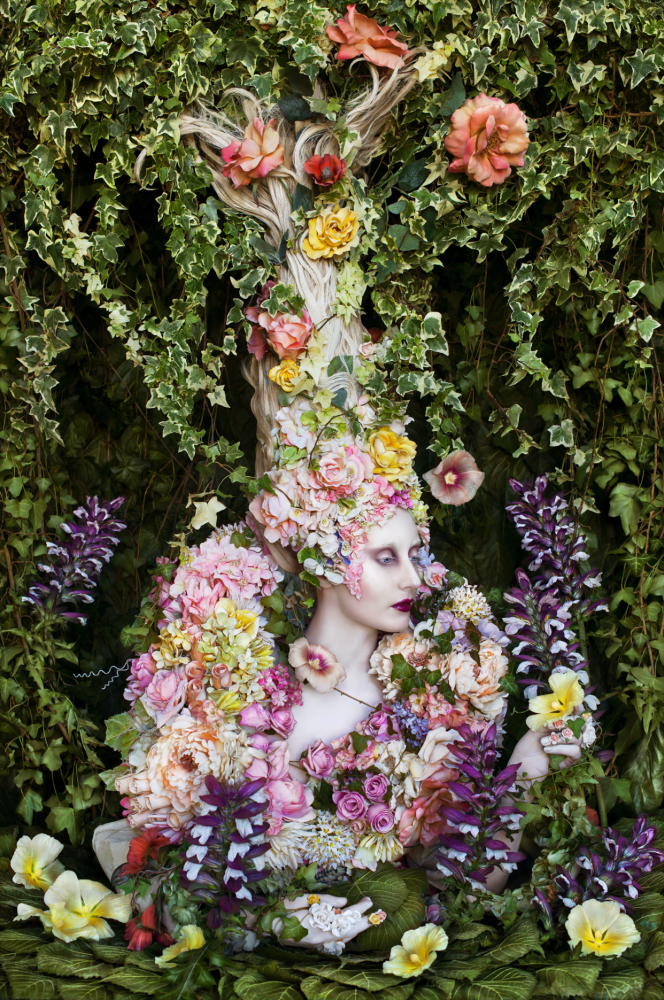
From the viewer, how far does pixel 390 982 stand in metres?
1.71

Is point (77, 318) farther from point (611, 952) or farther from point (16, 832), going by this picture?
point (611, 952)

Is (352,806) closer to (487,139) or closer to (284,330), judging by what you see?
(284,330)

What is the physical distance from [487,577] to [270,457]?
38.5 inches

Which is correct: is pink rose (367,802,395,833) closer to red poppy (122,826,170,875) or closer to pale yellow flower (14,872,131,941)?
red poppy (122,826,170,875)

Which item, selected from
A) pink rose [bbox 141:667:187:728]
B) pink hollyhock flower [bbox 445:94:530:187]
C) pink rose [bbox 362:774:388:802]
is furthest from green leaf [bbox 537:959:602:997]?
pink hollyhock flower [bbox 445:94:530:187]

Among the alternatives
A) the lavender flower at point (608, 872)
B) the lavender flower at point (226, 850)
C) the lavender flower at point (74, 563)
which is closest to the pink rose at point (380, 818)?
the lavender flower at point (226, 850)

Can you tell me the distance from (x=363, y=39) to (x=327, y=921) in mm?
2066

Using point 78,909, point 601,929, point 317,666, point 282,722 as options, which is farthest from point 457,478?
point 78,909

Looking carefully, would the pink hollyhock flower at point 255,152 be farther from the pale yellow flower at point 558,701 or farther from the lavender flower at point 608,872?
the lavender flower at point 608,872

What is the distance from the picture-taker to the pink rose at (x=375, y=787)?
1953mm

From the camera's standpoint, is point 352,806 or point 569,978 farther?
point 352,806

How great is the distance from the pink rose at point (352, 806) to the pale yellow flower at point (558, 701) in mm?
457

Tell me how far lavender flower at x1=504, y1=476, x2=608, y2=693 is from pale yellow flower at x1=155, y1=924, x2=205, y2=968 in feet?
3.18

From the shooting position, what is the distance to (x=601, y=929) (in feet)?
5.86
